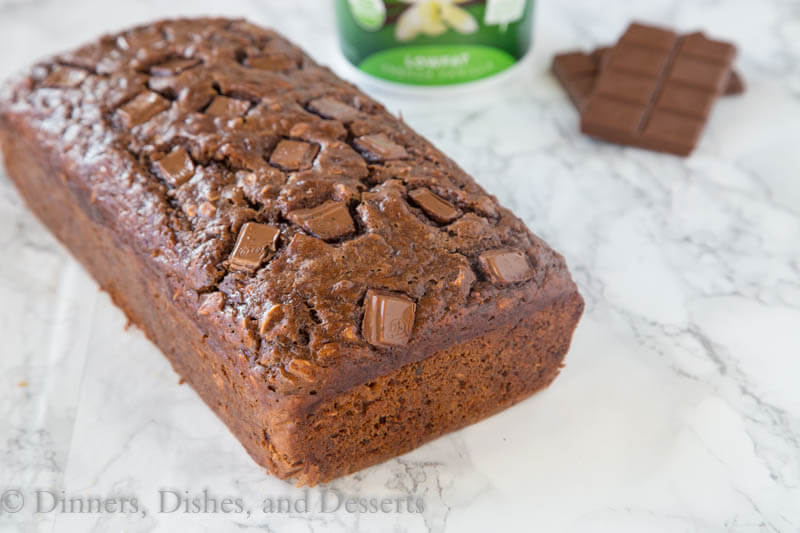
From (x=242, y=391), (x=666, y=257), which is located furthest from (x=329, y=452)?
(x=666, y=257)

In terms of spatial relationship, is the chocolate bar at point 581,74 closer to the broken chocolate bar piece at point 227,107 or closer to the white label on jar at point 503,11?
the white label on jar at point 503,11

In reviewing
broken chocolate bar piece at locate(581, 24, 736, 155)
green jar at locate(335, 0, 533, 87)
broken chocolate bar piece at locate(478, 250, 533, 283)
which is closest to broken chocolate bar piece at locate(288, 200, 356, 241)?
broken chocolate bar piece at locate(478, 250, 533, 283)

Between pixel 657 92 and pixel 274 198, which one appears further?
pixel 657 92

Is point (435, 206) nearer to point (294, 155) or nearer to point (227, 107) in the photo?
point (294, 155)

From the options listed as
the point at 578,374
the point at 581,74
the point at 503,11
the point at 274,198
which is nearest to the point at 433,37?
the point at 503,11

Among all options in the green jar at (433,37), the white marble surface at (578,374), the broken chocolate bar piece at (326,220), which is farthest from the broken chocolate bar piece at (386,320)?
the green jar at (433,37)

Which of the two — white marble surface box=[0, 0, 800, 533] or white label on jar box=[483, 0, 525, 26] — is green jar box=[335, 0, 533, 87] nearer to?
white label on jar box=[483, 0, 525, 26]
